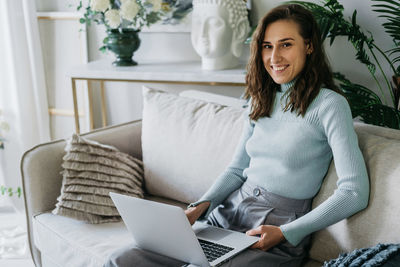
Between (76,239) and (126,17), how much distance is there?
1.20 m

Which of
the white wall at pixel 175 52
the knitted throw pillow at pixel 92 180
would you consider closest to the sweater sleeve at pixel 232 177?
the knitted throw pillow at pixel 92 180

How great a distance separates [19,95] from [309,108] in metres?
2.01

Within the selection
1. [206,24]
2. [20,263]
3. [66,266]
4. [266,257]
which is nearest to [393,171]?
[266,257]

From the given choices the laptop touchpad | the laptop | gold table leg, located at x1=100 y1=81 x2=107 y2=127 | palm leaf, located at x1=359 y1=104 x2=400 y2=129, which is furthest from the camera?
gold table leg, located at x1=100 y1=81 x2=107 y2=127

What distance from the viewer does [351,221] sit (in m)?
1.34

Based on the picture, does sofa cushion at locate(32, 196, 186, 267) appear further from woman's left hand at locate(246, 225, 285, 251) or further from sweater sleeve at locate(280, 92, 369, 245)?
sweater sleeve at locate(280, 92, 369, 245)

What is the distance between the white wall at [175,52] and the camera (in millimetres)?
2246

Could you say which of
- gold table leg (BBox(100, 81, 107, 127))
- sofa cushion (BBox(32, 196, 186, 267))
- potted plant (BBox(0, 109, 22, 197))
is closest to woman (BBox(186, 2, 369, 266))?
sofa cushion (BBox(32, 196, 186, 267))

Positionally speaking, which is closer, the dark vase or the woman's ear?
the woman's ear

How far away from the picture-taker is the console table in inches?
89.5

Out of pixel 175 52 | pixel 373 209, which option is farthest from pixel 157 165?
pixel 175 52

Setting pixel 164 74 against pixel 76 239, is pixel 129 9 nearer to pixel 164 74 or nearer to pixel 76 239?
pixel 164 74

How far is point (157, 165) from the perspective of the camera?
189 centimetres

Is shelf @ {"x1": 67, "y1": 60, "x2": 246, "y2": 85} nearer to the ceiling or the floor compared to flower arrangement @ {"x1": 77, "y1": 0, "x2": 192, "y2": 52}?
nearer to the floor
